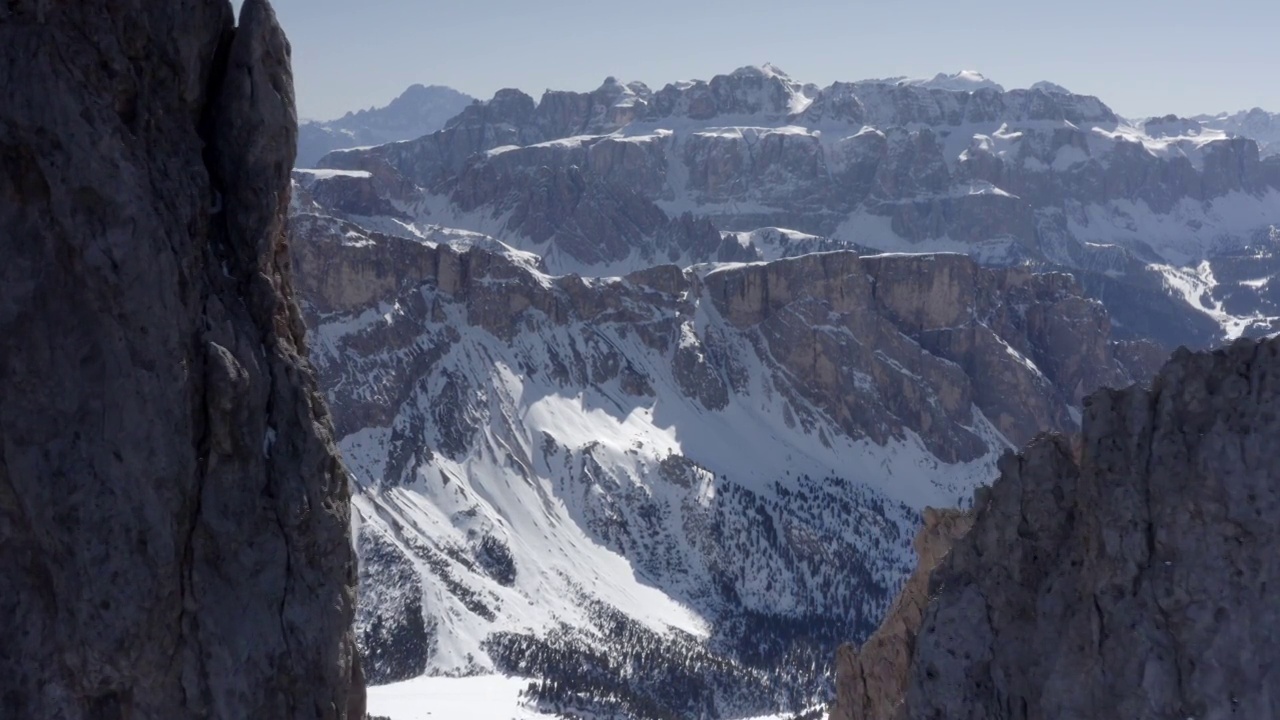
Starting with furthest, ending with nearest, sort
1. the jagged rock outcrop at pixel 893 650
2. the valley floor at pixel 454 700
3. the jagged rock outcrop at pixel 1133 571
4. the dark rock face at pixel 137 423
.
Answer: the valley floor at pixel 454 700, the jagged rock outcrop at pixel 893 650, the jagged rock outcrop at pixel 1133 571, the dark rock face at pixel 137 423

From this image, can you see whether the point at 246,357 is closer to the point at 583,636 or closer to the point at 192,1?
the point at 192,1

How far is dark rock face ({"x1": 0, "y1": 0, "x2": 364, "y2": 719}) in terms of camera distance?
22.7 m

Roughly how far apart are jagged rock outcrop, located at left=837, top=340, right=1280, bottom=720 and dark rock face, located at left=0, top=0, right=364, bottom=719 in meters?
17.2

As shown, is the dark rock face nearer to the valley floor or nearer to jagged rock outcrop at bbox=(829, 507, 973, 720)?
jagged rock outcrop at bbox=(829, 507, 973, 720)

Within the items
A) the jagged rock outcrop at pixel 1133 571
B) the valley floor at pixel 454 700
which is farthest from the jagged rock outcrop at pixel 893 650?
the valley floor at pixel 454 700

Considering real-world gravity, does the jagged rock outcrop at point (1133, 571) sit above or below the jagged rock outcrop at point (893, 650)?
above

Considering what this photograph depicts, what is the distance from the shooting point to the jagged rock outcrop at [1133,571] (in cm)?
2995

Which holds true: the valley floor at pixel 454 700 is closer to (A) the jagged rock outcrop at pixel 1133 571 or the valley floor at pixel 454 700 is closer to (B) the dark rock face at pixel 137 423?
(A) the jagged rock outcrop at pixel 1133 571

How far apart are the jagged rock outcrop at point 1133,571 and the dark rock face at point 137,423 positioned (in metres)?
17.2

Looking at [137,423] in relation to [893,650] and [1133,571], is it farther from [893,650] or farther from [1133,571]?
[893,650]

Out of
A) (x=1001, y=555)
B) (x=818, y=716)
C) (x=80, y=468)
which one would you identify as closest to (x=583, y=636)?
(x=818, y=716)

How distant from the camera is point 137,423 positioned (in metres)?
23.1

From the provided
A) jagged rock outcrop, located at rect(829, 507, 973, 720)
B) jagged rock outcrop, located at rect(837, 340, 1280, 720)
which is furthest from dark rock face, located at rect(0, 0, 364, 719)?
jagged rock outcrop, located at rect(829, 507, 973, 720)

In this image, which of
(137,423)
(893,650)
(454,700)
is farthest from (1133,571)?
(454,700)
